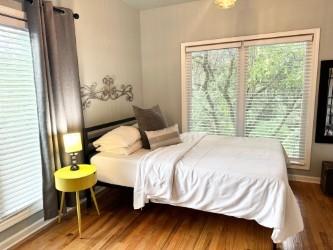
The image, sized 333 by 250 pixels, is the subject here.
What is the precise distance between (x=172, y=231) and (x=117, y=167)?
858mm

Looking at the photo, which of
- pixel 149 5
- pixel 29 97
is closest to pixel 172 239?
pixel 29 97

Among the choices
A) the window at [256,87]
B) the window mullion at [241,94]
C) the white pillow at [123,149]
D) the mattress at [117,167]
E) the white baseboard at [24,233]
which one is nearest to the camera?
the white baseboard at [24,233]

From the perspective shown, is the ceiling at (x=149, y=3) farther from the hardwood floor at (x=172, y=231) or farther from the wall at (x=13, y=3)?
the hardwood floor at (x=172, y=231)

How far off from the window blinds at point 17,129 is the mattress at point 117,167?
0.60 meters

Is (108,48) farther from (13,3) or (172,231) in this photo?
(172,231)

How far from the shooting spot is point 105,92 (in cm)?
329

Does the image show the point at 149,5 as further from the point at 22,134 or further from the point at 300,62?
the point at 22,134

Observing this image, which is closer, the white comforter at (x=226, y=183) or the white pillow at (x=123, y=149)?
the white comforter at (x=226, y=183)

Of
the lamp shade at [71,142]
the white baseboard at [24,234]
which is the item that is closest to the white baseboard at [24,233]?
the white baseboard at [24,234]

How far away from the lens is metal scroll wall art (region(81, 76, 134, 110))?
2951 mm

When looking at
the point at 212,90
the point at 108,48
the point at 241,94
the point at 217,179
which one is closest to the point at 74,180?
the point at 217,179

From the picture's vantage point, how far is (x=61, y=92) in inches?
96.2

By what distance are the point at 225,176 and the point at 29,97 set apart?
6.56ft

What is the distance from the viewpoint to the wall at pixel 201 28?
309cm
